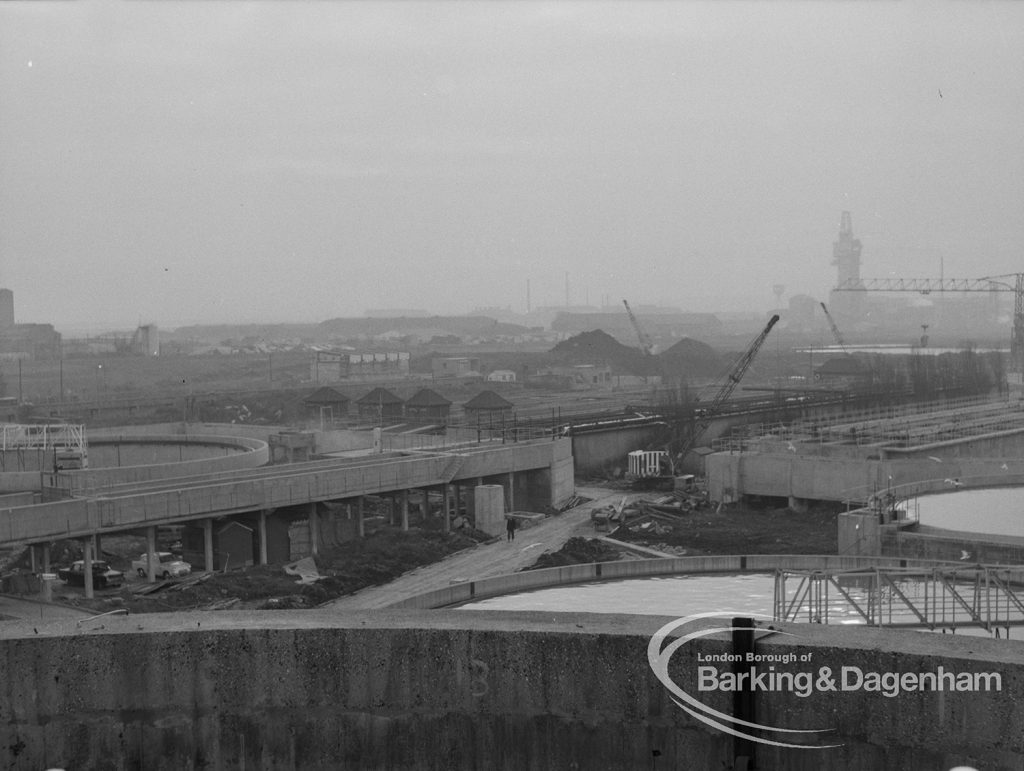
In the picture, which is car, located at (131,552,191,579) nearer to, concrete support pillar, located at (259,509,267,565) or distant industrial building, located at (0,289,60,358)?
concrete support pillar, located at (259,509,267,565)

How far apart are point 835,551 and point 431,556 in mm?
4236

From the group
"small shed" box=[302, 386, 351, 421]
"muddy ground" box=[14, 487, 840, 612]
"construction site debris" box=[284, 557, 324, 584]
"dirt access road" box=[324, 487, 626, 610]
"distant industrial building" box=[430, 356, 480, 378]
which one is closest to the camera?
"muddy ground" box=[14, 487, 840, 612]

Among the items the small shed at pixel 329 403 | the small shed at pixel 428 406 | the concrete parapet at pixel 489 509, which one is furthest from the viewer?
the small shed at pixel 329 403

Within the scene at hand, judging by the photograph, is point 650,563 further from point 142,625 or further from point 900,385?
point 900,385

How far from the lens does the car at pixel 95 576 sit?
1109 centimetres

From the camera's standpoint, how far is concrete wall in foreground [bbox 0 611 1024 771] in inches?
130

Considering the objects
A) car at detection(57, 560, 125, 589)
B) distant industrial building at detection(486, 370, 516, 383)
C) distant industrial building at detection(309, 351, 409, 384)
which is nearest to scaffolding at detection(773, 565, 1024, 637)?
car at detection(57, 560, 125, 589)

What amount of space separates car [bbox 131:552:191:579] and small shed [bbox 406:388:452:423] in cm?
1319

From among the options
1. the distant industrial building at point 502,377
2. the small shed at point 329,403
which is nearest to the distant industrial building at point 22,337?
the small shed at point 329,403

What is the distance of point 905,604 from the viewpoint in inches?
190

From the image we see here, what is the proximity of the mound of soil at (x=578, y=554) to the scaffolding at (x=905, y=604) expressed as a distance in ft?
22.0

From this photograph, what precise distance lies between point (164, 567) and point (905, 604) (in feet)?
28.3

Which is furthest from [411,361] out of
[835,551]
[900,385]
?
[835,551]

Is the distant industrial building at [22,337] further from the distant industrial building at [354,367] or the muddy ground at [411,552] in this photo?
the muddy ground at [411,552]
